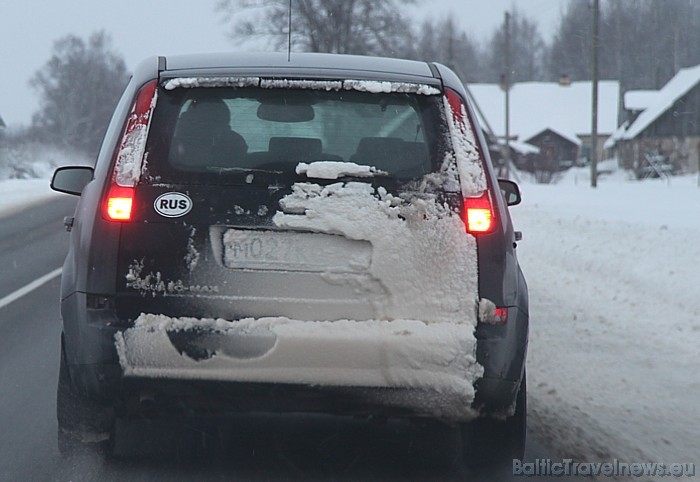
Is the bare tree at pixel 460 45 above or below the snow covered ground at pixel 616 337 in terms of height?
above

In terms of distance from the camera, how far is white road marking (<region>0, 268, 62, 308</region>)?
33.5 ft

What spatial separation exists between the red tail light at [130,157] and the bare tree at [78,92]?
90453 mm

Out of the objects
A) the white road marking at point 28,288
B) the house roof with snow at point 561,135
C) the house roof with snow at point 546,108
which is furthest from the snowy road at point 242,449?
the house roof with snow at point 561,135

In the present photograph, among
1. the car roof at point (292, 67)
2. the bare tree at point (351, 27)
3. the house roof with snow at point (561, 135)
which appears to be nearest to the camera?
the car roof at point (292, 67)

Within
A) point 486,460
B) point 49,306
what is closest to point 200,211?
point 486,460

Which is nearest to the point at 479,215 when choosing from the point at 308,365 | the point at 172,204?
the point at 308,365

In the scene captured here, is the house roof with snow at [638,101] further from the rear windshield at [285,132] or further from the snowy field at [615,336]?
the rear windshield at [285,132]

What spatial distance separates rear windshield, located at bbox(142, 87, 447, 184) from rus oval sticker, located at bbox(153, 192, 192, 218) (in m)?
0.06

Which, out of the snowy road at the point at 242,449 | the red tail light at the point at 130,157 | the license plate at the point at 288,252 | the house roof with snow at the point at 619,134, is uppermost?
the house roof with snow at the point at 619,134

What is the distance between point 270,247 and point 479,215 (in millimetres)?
814

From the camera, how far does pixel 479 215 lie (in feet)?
13.4

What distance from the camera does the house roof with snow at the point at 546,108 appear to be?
8444cm

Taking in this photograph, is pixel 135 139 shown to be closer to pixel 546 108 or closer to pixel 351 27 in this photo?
pixel 351 27

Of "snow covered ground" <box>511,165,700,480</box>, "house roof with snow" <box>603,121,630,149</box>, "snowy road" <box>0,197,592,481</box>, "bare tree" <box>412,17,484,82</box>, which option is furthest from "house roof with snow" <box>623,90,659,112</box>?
"snowy road" <box>0,197,592,481</box>
